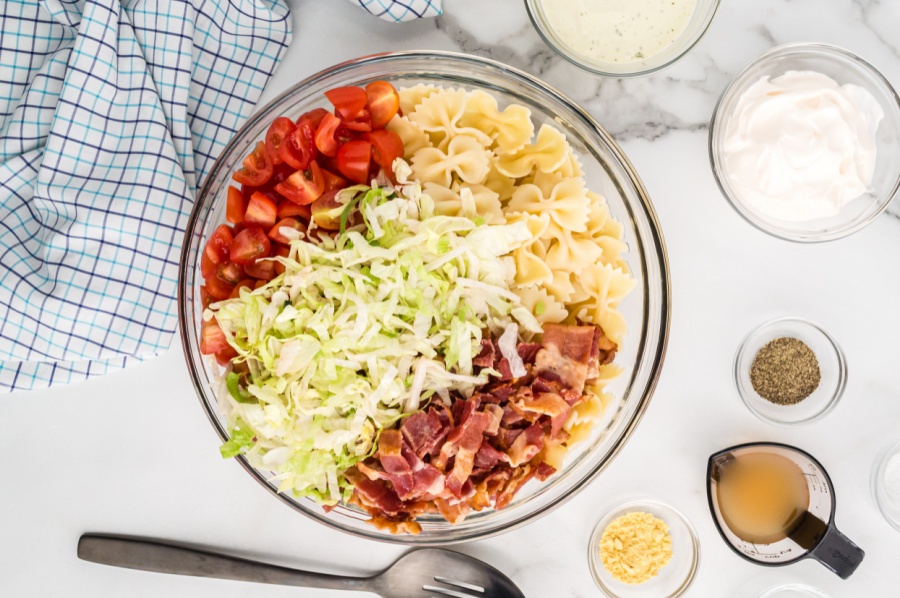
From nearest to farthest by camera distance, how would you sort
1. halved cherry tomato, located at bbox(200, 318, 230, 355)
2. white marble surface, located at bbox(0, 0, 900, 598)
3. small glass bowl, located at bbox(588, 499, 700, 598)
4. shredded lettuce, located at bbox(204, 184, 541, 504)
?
shredded lettuce, located at bbox(204, 184, 541, 504), halved cherry tomato, located at bbox(200, 318, 230, 355), white marble surface, located at bbox(0, 0, 900, 598), small glass bowl, located at bbox(588, 499, 700, 598)

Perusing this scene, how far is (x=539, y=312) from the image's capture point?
7.77 ft

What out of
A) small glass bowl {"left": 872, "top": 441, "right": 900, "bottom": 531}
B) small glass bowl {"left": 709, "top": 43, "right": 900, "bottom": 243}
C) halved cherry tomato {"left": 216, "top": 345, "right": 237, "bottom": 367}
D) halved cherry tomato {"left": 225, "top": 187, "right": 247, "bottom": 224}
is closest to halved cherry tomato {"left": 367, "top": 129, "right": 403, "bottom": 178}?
halved cherry tomato {"left": 225, "top": 187, "right": 247, "bottom": 224}

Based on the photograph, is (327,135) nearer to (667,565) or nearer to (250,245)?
A: (250,245)

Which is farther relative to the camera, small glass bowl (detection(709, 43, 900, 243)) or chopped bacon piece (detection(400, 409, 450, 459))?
small glass bowl (detection(709, 43, 900, 243))

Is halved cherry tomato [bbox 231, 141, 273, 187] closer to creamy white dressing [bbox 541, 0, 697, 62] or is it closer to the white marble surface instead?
the white marble surface

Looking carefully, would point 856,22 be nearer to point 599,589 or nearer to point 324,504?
point 599,589

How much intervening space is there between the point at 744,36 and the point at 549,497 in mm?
1997

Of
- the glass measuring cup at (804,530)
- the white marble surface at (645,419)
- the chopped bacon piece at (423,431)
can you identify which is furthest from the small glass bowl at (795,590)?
the chopped bacon piece at (423,431)

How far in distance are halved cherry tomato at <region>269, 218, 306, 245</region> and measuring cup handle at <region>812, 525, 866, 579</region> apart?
2366 millimetres

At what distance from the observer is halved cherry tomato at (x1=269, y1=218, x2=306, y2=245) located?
2.29 m

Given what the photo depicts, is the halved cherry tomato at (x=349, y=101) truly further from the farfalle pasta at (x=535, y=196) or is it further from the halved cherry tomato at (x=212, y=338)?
the halved cherry tomato at (x=212, y=338)

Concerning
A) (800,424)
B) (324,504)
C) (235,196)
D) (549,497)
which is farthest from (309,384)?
(800,424)

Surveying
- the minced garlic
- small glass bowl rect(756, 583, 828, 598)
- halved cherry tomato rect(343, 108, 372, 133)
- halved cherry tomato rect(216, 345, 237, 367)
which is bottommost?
small glass bowl rect(756, 583, 828, 598)

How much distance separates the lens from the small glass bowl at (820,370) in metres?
2.85
